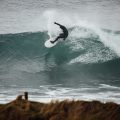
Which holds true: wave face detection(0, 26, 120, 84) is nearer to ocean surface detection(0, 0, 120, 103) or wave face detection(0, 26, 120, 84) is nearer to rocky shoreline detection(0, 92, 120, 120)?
ocean surface detection(0, 0, 120, 103)

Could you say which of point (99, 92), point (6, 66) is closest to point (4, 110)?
point (99, 92)

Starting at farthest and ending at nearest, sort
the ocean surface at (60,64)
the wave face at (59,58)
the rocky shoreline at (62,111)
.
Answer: the wave face at (59,58) → the ocean surface at (60,64) → the rocky shoreline at (62,111)

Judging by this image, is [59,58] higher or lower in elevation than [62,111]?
higher

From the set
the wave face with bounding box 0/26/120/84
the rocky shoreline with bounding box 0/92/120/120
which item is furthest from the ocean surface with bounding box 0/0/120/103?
the rocky shoreline with bounding box 0/92/120/120

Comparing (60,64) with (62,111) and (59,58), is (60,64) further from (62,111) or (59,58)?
(62,111)

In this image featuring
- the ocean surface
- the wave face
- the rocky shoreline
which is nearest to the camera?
the rocky shoreline

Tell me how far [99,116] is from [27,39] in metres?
18.0

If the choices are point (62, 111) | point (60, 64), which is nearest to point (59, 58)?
point (60, 64)

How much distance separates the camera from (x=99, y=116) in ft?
15.6

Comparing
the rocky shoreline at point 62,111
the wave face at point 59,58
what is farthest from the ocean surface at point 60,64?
the rocky shoreline at point 62,111

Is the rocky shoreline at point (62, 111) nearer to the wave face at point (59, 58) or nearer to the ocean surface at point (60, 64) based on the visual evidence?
the ocean surface at point (60, 64)

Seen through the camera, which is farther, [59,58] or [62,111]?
[59,58]

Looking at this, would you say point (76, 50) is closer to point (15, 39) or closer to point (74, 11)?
point (15, 39)

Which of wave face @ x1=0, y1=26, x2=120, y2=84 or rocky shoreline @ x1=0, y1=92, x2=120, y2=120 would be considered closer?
rocky shoreline @ x1=0, y1=92, x2=120, y2=120
